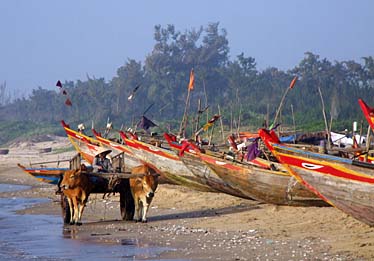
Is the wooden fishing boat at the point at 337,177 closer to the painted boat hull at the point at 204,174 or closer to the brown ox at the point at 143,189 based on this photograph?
the brown ox at the point at 143,189

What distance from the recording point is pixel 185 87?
63.1 m

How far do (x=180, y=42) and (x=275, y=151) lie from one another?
2187 inches

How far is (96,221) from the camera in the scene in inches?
704

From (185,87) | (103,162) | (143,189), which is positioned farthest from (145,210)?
(185,87)

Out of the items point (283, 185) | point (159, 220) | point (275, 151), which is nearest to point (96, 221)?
point (159, 220)

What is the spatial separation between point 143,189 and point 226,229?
94.5 inches

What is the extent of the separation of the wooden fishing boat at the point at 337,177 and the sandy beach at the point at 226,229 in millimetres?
451

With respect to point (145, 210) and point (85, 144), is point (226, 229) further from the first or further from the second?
point (85, 144)

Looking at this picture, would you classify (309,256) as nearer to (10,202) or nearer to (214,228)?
(214,228)

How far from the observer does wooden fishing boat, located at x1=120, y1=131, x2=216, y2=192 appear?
20.2 metres

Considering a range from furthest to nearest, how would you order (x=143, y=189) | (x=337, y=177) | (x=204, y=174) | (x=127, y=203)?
(x=204, y=174), (x=127, y=203), (x=143, y=189), (x=337, y=177)

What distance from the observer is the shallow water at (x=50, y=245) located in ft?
42.7

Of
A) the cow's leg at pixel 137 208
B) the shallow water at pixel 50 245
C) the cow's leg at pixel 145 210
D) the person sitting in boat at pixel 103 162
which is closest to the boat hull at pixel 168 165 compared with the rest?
the person sitting in boat at pixel 103 162

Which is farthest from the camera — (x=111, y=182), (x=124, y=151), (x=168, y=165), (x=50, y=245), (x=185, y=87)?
Answer: (x=185, y=87)
